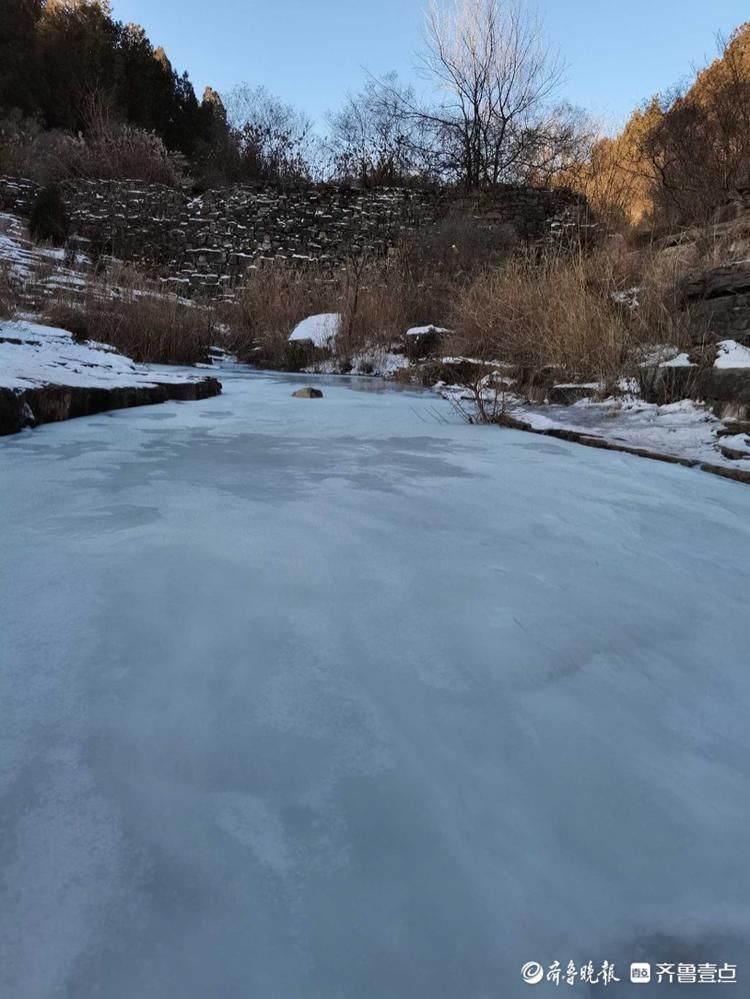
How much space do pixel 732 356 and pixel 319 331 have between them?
4511 mm

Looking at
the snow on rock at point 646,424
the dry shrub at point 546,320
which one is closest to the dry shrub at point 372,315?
the dry shrub at point 546,320

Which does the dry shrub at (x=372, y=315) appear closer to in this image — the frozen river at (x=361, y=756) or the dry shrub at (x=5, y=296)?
the dry shrub at (x=5, y=296)

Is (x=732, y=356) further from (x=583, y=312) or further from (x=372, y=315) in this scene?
(x=372, y=315)

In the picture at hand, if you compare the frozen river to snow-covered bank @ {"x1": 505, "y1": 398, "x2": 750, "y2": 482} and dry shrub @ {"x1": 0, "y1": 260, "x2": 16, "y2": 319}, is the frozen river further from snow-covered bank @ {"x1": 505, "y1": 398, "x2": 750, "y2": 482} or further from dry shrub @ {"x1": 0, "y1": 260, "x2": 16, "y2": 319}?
dry shrub @ {"x1": 0, "y1": 260, "x2": 16, "y2": 319}

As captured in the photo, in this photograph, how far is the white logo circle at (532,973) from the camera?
13.3 inches

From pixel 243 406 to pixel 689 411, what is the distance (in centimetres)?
201

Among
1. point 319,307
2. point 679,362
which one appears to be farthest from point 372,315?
point 679,362

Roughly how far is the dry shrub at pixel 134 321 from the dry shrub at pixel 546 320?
8.04 feet

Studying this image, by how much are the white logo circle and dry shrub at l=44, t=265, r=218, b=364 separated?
463 centimetres

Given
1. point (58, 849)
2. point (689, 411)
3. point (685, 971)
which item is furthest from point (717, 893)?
point (689, 411)

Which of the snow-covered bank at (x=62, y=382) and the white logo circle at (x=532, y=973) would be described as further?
the snow-covered bank at (x=62, y=382)

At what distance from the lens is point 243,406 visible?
290 cm

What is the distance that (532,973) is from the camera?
1.12ft
